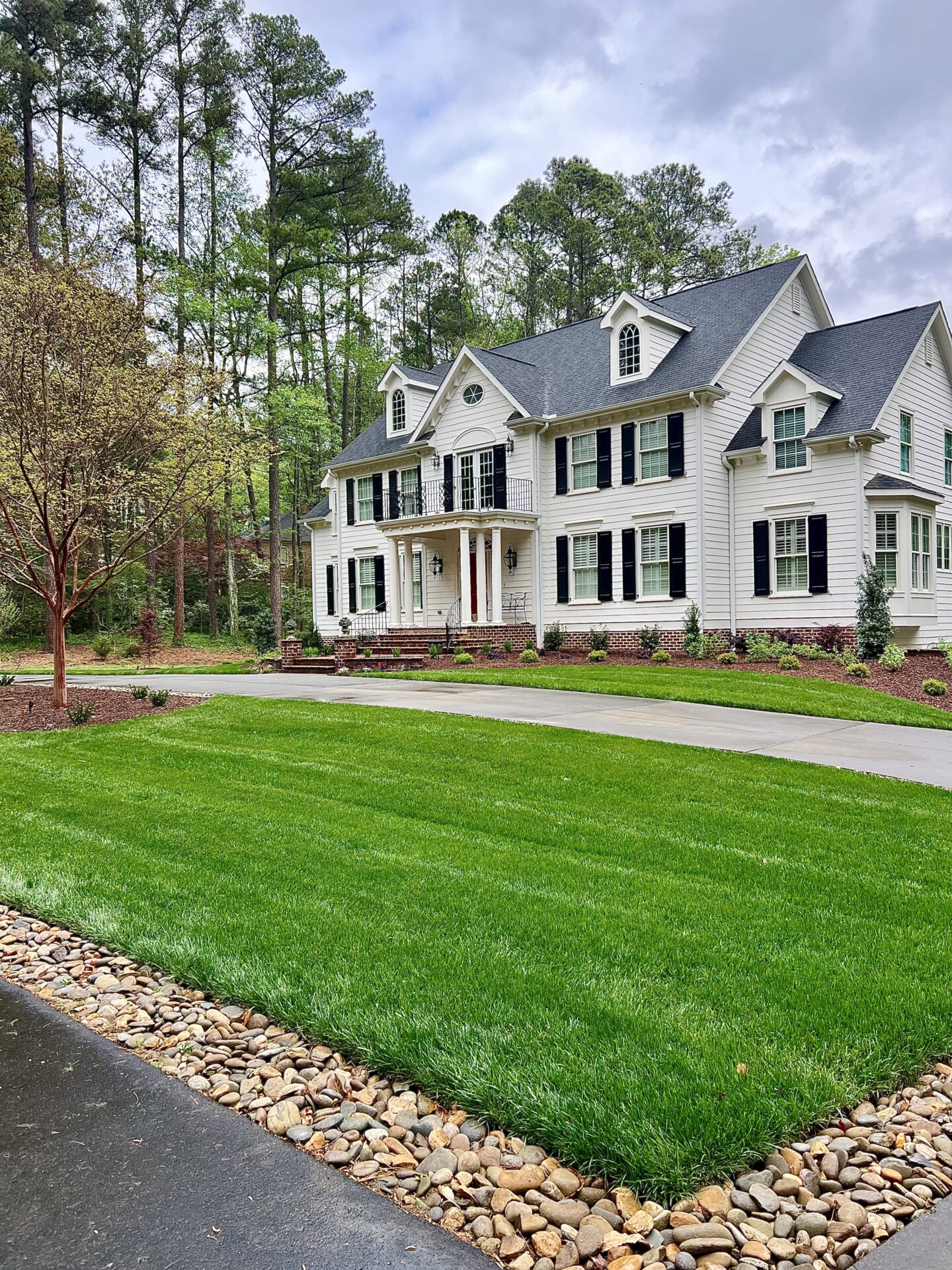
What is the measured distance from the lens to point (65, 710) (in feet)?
36.9

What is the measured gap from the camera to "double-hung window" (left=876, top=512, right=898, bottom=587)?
17.2 meters

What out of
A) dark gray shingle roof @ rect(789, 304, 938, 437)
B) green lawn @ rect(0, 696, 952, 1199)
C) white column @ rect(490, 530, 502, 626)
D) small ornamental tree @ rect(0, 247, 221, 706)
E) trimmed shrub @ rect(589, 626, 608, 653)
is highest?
dark gray shingle roof @ rect(789, 304, 938, 437)

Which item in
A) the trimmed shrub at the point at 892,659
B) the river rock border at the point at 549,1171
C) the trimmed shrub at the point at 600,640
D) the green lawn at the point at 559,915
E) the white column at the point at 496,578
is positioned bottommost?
the river rock border at the point at 549,1171

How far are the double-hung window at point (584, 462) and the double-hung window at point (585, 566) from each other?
52.5 inches

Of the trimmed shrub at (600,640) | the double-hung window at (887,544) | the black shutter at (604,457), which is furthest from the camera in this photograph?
the black shutter at (604,457)

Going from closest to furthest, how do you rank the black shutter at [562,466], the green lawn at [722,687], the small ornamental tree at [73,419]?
1. the small ornamental tree at [73,419]
2. the green lawn at [722,687]
3. the black shutter at [562,466]

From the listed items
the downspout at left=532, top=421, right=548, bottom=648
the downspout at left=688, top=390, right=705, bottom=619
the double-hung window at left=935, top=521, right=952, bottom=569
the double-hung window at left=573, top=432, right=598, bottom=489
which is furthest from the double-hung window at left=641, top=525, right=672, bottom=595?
the double-hung window at left=935, top=521, right=952, bottom=569

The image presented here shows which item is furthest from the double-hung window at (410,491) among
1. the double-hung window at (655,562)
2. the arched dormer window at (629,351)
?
the double-hung window at (655,562)

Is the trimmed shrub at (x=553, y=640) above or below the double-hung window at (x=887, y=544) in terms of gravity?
below

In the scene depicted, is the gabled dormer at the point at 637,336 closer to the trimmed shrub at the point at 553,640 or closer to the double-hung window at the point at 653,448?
the double-hung window at the point at 653,448

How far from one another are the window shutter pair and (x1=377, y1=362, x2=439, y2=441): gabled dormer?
18.7 feet

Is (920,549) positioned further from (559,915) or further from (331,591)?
(331,591)

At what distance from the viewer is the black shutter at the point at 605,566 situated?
66.5ft

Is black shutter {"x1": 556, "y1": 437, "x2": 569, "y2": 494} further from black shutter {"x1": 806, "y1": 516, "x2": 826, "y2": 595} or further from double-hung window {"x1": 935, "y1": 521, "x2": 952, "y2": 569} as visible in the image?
double-hung window {"x1": 935, "y1": 521, "x2": 952, "y2": 569}
